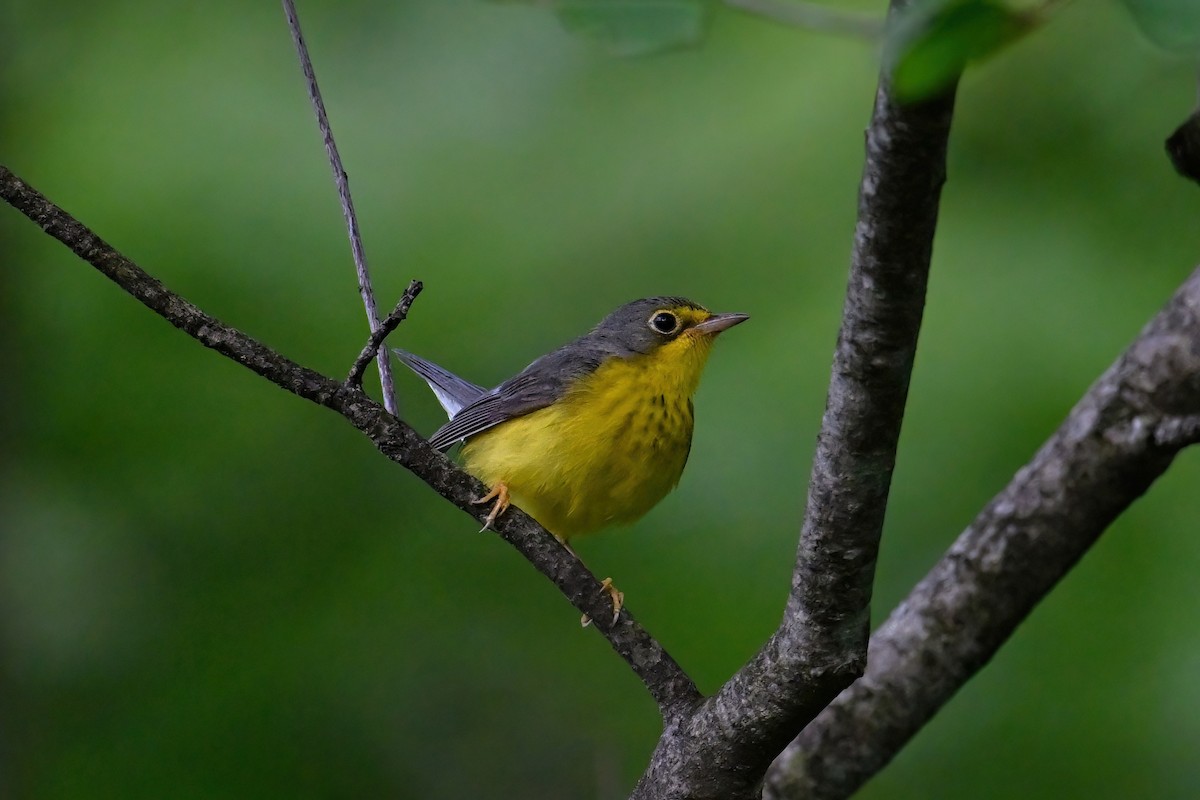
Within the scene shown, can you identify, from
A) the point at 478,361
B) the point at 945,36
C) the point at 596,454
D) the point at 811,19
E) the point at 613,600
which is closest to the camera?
the point at 945,36

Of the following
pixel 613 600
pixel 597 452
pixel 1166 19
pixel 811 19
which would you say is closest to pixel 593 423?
pixel 597 452

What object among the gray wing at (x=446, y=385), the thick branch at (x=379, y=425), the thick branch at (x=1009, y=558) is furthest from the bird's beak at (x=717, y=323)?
the thick branch at (x=379, y=425)

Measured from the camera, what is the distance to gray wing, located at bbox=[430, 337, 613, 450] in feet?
16.8

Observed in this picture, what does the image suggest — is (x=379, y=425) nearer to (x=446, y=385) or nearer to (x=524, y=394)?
(x=524, y=394)

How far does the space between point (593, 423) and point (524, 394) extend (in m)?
0.40

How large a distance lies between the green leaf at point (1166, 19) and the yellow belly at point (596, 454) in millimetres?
3885

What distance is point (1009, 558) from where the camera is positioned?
4.18 meters

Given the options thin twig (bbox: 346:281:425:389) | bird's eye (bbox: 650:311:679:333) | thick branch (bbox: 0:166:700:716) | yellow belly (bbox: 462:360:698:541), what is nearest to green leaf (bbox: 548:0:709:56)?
thin twig (bbox: 346:281:425:389)

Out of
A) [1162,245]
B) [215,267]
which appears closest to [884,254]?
[1162,245]

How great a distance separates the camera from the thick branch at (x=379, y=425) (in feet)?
8.86

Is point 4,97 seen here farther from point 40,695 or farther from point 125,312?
point 40,695

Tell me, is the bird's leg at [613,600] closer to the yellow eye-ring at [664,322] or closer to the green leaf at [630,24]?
the yellow eye-ring at [664,322]

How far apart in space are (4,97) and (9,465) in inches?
64.3

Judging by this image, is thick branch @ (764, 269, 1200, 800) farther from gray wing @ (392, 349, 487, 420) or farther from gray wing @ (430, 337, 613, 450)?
gray wing @ (392, 349, 487, 420)
